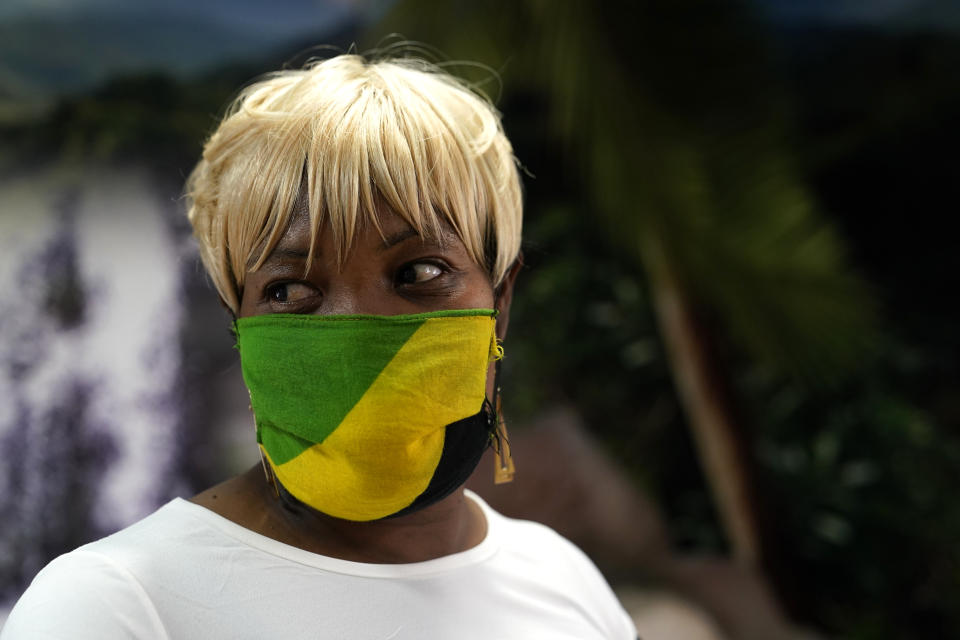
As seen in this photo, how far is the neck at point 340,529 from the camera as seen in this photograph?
3.01ft

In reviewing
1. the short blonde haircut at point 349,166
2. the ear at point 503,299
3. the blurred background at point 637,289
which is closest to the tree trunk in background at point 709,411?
the blurred background at point 637,289

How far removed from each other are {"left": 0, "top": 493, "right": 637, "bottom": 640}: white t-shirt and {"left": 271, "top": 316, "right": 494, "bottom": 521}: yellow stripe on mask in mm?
75

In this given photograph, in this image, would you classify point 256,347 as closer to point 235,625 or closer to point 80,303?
point 235,625

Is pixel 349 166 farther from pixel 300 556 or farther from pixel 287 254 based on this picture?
pixel 300 556

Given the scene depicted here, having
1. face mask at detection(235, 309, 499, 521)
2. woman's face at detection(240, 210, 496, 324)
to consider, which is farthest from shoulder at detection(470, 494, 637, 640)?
woman's face at detection(240, 210, 496, 324)

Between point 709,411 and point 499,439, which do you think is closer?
point 499,439

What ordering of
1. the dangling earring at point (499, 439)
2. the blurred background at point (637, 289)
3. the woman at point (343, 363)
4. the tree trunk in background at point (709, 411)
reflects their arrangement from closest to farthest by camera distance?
the woman at point (343, 363) → the dangling earring at point (499, 439) → the blurred background at point (637, 289) → the tree trunk in background at point (709, 411)

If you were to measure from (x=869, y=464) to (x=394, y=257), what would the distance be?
308 cm

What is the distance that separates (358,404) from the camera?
0.87 m

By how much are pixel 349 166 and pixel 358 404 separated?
0.83 feet

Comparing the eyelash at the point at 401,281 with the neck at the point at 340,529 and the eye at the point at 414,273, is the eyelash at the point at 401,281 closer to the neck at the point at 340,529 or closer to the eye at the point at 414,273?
the eye at the point at 414,273

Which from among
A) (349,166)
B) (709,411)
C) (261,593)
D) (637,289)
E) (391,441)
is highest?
(349,166)

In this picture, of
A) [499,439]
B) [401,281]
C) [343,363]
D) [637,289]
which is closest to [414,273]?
[401,281]

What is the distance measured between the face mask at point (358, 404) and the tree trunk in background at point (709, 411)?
1.90m
